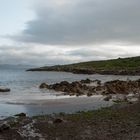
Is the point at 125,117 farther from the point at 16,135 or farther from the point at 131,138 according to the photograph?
the point at 16,135

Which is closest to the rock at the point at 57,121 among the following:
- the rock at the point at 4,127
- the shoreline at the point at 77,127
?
the shoreline at the point at 77,127

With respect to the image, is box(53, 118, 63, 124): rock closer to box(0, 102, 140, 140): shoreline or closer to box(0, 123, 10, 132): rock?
box(0, 102, 140, 140): shoreline

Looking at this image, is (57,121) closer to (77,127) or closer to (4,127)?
(77,127)

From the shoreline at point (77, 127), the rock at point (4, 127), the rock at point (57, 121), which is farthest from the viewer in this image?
the rock at point (57, 121)

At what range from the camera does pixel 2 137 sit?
59.4ft

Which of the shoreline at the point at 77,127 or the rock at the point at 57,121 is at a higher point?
the rock at the point at 57,121

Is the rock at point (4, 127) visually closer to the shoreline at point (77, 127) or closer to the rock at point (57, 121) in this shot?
the shoreline at point (77, 127)

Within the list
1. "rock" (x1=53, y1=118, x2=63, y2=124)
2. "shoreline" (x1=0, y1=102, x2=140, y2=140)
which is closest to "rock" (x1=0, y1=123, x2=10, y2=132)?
"shoreline" (x1=0, y1=102, x2=140, y2=140)

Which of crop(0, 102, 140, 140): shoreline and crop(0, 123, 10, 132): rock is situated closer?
crop(0, 102, 140, 140): shoreline

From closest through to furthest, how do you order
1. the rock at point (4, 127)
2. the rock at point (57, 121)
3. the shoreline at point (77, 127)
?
the shoreline at point (77, 127)
the rock at point (4, 127)
the rock at point (57, 121)

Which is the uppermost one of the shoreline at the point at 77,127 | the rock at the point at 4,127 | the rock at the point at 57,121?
the rock at the point at 4,127

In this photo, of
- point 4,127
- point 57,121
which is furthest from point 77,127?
point 4,127

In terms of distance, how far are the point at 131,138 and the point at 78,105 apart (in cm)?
1470

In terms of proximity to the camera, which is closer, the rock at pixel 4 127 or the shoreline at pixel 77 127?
the shoreline at pixel 77 127
